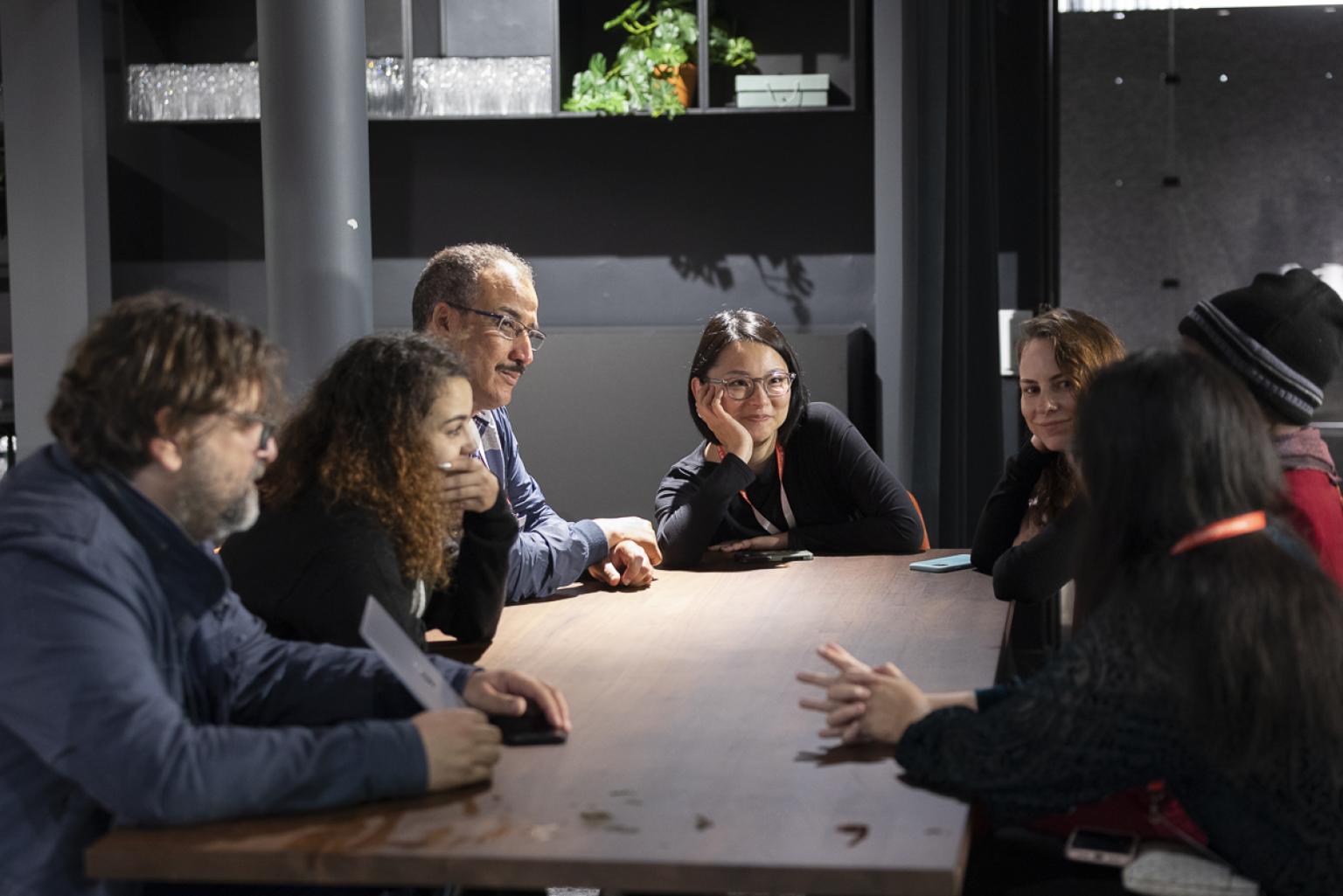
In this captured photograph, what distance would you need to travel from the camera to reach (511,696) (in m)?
1.75

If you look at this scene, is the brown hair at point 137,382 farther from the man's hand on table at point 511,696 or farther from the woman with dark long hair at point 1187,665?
the woman with dark long hair at point 1187,665

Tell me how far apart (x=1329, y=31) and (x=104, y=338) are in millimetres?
4778

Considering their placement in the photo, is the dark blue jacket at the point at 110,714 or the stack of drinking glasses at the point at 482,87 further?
the stack of drinking glasses at the point at 482,87

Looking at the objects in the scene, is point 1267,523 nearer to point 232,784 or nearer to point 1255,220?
point 232,784

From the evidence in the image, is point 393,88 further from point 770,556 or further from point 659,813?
point 659,813

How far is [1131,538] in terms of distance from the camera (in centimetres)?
151

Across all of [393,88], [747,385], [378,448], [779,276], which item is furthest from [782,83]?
[378,448]

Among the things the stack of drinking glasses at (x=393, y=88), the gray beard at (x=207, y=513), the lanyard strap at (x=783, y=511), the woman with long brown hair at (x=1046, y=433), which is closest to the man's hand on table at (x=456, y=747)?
the gray beard at (x=207, y=513)

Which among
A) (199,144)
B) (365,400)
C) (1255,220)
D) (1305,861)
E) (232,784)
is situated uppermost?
(199,144)

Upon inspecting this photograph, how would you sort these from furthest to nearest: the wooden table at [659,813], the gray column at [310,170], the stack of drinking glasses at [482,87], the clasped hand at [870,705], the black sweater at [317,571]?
the stack of drinking glasses at [482,87], the gray column at [310,170], the black sweater at [317,571], the clasped hand at [870,705], the wooden table at [659,813]

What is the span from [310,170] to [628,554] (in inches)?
55.4

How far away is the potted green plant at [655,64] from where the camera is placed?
201 inches

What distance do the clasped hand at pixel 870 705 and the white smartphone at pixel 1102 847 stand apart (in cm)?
21

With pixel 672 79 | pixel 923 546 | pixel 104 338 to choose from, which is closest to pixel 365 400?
pixel 104 338
